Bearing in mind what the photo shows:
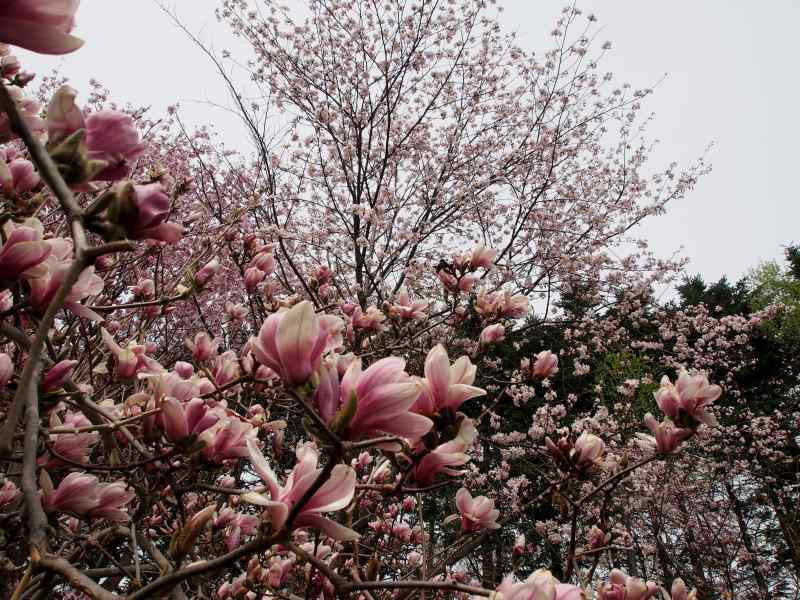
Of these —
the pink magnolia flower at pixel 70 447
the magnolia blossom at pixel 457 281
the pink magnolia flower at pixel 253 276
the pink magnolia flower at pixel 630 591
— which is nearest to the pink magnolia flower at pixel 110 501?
the pink magnolia flower at pixel 70 447

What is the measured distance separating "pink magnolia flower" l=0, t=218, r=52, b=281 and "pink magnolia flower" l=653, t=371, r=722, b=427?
1.32 metres

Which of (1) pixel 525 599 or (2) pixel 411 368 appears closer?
(1) pixel 525 599

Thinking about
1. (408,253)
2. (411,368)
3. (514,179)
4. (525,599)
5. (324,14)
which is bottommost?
(525,599)

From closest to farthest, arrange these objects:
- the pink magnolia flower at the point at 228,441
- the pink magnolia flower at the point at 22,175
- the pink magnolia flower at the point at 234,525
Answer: the pink magnolia flower at the point at 228,441, the pink magnolia flower at the point at 22,175, the pink magnolia flower at the point at 234,525

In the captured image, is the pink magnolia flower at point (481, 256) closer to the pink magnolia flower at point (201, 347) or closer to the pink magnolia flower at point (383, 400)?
the pink magnolia flower at point (201, 347)

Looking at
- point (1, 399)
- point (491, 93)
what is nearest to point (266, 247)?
point (1, 399)

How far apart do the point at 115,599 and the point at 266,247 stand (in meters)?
1.73

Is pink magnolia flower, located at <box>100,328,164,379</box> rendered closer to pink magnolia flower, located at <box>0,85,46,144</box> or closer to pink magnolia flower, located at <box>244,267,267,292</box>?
pink magnolia flower, located at <box>0,85,46,144</box>

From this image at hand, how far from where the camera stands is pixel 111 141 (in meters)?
0.68

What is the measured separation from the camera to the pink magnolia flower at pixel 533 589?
2.23ft

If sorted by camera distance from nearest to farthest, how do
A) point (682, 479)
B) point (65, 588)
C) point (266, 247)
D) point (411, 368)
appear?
point (266, 247) < point (65, 588) < point (411, 368) < point (682, 479)

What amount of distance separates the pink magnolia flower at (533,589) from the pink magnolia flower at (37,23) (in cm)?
85

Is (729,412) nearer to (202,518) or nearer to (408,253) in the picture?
(408,253)

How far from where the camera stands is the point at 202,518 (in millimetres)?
726
